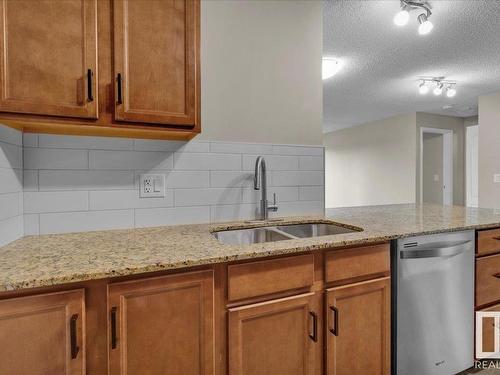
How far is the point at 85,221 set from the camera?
4.81ft

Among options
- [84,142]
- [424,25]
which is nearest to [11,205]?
[84,142]

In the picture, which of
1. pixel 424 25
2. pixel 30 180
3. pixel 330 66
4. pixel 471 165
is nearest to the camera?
pixel 30 180

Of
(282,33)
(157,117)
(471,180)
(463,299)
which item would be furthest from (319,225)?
(471,180)

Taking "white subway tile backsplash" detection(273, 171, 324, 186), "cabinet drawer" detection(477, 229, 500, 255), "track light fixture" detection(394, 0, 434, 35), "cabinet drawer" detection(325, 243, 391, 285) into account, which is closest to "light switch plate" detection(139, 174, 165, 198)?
"white subway tile backsplash" detection(273, 171, 324, 186)

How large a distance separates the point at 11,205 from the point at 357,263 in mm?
1489

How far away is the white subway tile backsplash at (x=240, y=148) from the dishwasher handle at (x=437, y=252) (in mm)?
950

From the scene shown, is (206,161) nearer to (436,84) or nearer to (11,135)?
(11,135)

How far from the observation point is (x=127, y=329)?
0.95 meters

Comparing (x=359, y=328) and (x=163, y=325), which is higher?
(x=163, y=325)

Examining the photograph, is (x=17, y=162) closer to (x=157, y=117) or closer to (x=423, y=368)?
(x=157, y=117)

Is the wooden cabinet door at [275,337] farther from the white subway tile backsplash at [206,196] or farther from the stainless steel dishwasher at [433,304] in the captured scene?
the white subway tile backsplash at [206,196]

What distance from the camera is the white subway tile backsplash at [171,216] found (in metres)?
1.58

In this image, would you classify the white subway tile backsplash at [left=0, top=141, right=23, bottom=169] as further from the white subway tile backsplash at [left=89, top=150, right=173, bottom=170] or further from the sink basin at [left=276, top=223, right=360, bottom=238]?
the sink basin at [left=276, top=223, right=360, bottom=238]

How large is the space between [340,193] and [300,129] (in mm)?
6153
